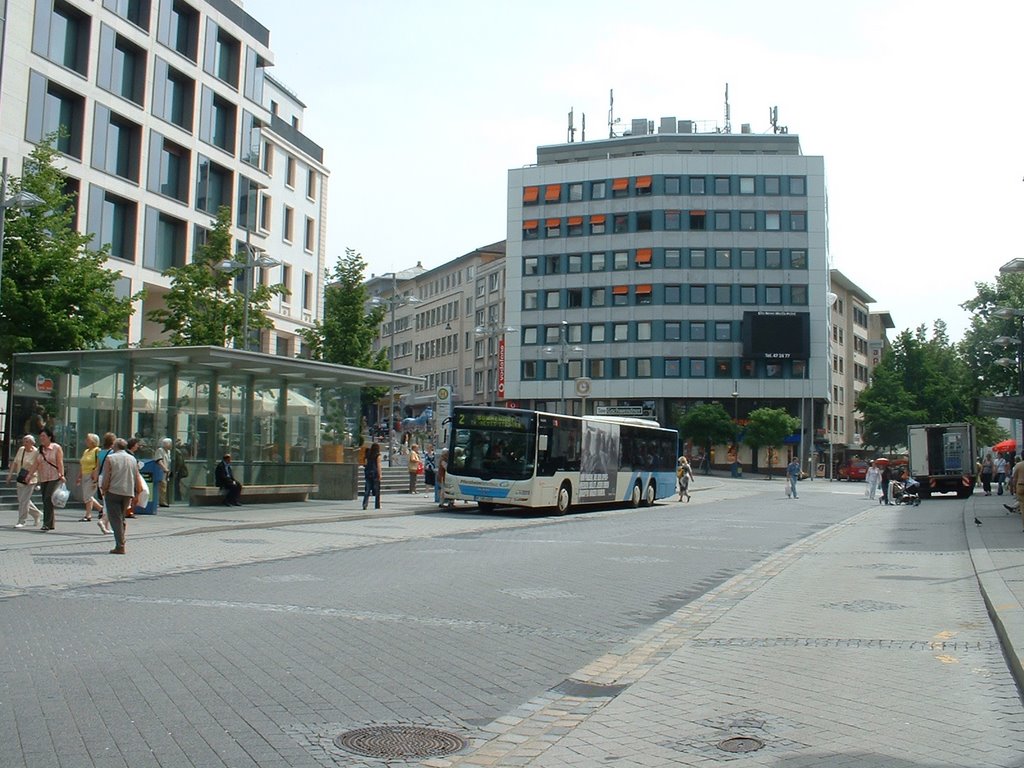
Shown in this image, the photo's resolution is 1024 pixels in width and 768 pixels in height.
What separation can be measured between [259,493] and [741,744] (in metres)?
25.2

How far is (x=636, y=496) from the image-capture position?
124ft

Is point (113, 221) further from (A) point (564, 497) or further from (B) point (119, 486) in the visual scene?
(B) point (119, 486)

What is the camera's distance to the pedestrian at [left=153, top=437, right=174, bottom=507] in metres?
25.4

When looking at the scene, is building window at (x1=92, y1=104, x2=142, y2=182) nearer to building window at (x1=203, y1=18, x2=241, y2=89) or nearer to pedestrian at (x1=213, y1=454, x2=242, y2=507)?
building window at (x1=203, y1=18, x2=241, y2=89)

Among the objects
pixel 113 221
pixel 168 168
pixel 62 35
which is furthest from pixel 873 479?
pixel 62 35

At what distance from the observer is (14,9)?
37.8 meters

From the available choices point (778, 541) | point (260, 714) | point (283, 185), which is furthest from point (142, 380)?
point (283, 185)

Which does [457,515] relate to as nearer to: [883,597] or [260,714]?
[883,597]

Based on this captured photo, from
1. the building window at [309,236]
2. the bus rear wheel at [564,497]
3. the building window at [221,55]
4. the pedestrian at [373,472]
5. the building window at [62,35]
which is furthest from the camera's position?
the building window at [309,236]

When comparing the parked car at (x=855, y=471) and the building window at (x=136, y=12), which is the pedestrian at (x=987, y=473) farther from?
the building window at (x=136, y=12)

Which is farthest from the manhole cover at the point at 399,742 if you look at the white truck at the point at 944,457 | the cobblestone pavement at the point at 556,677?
the white truck at the point at 944,457

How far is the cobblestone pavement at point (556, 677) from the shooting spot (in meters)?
5.80

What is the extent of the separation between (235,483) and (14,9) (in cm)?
2024

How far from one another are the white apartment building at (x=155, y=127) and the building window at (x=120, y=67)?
4cm
